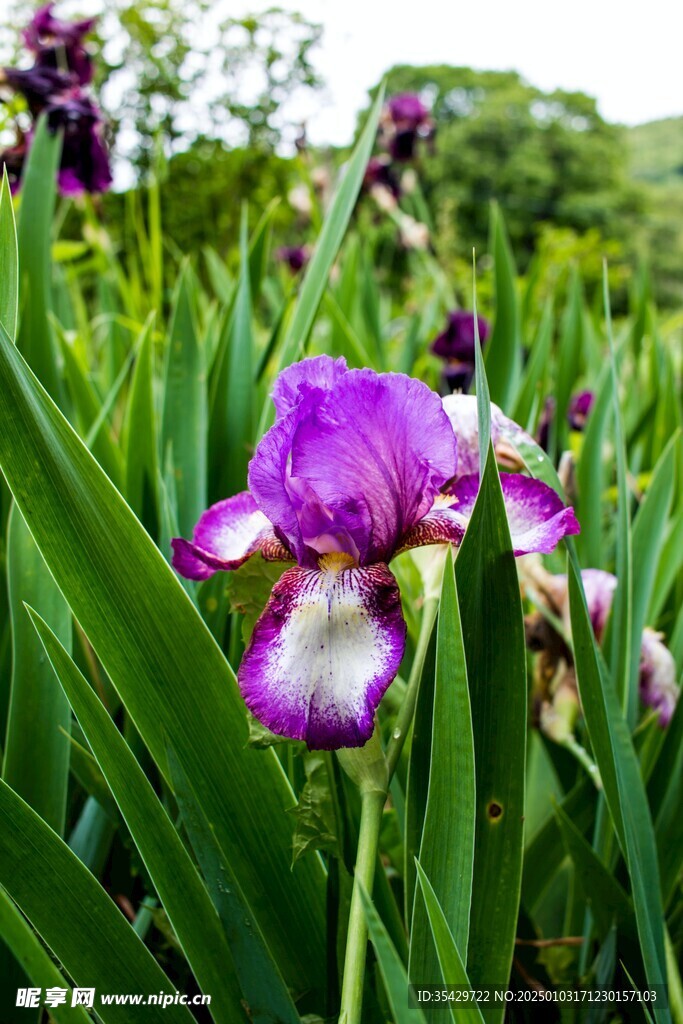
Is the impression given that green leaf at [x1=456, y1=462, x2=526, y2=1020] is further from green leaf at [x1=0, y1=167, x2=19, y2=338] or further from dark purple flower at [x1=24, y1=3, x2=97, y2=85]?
dark purple flower at [x1=24, y1=3, x2=97, y2=85]

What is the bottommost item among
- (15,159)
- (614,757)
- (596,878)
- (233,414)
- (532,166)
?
(596,878)

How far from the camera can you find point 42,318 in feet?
2.59

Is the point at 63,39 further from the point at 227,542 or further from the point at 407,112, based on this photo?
the point at 407,112

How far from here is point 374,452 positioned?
1.21 feet

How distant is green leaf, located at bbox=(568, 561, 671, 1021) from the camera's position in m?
0.46

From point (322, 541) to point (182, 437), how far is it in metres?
0.38

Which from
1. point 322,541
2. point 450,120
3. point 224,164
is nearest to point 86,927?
point 322,541

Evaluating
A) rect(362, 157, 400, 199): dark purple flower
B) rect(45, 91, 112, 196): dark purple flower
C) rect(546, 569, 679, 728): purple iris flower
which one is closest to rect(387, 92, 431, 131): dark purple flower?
rect(362, 157, 400, 199): dark purple flower

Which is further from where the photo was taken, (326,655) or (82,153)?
(82,153)

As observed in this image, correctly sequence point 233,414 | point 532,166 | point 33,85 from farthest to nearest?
point 532,166 → point 33,85 → point 233,414

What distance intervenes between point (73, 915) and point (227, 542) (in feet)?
0.63

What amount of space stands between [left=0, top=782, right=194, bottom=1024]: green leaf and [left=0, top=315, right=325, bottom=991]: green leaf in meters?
0.06

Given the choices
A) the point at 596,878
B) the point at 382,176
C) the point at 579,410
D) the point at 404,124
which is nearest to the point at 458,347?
the point at 579,410

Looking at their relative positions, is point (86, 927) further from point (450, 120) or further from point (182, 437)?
point (450, 120)
